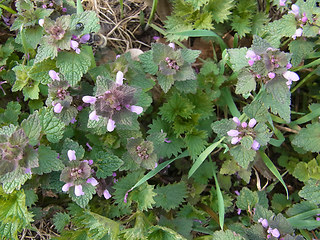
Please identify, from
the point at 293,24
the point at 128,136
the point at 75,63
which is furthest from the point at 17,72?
the point at 293,24

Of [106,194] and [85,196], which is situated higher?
[85,196]

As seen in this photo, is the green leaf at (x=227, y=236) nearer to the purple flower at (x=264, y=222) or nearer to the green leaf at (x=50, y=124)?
the purple flower at (x=264, y=222)

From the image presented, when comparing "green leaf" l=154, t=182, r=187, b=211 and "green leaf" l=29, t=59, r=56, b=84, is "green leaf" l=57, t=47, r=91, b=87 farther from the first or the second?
"green leaf" l=154, t=182, r=187, b=211

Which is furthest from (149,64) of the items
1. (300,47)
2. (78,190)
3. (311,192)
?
(311,192)

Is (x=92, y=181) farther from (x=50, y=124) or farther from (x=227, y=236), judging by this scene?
(x=227, y=236)

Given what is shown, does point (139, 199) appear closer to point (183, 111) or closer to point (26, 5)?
point (183, 111)
